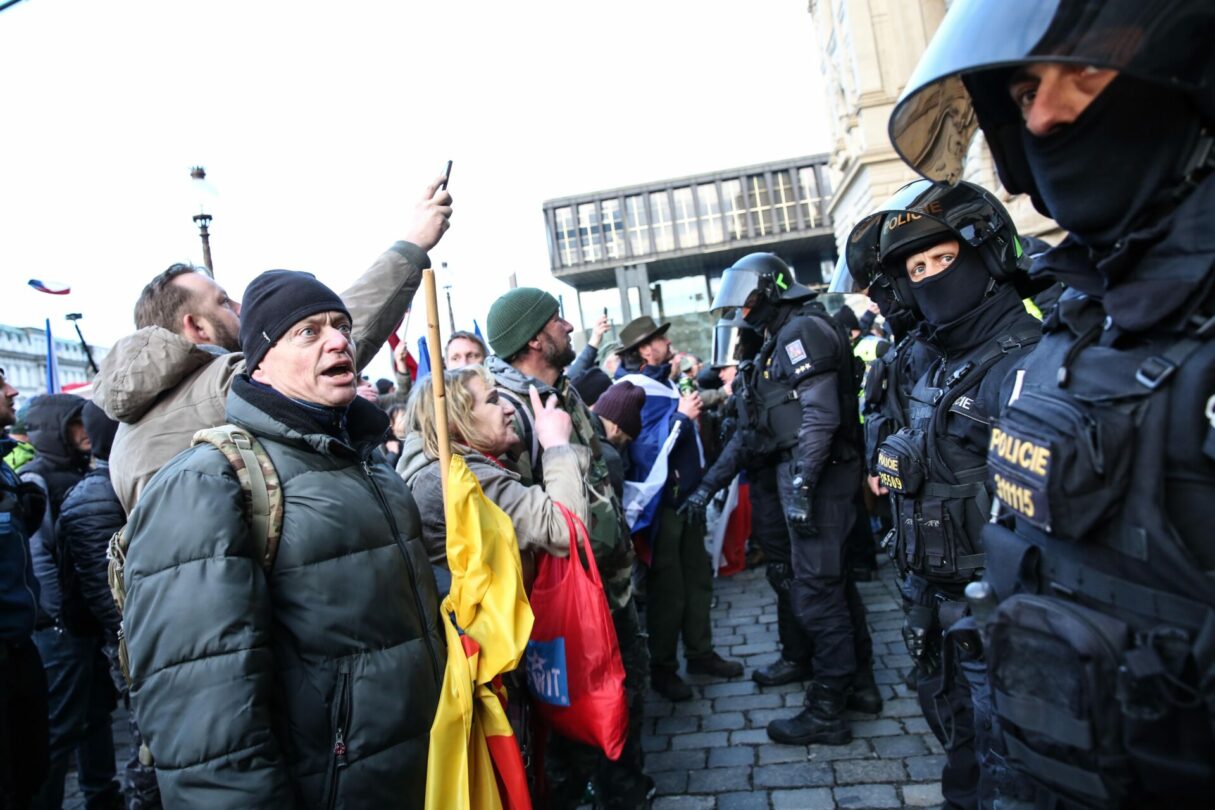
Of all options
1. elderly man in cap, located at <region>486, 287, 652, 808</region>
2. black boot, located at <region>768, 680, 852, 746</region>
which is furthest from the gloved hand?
elderly man in cap, located at <region>486, 287, 652, 808</region>

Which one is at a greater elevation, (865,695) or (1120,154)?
(1120,154)

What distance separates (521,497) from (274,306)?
41.6 inches

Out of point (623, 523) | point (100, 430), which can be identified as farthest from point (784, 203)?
point (100, 430)

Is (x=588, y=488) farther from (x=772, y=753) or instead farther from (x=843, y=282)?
(x=843, y=282)

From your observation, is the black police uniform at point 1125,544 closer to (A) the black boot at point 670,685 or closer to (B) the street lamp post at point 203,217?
(A) the black boot at point 670,685

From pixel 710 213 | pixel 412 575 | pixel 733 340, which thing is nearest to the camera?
pixel 412 575

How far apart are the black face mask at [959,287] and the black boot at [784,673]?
2845 mm

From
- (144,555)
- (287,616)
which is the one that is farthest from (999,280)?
(144,555)

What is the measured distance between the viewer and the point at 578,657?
258cm

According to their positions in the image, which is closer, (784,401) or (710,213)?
(784,401)

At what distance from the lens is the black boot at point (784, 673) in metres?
4.79

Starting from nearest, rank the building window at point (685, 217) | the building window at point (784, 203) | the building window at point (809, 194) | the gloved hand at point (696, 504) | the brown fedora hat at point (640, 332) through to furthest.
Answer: the gloved hand at point (696, 504) → the brown fedora hat at point (640, 332) → the building window at point (809, 194) → the building window at point (784, 203) → the building window at point (685, 217)

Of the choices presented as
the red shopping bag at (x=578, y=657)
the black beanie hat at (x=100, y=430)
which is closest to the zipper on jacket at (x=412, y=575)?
the red shopping bag at (x=578, y=657)

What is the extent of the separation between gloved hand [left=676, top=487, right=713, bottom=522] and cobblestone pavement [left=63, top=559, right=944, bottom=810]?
1.11 metres
